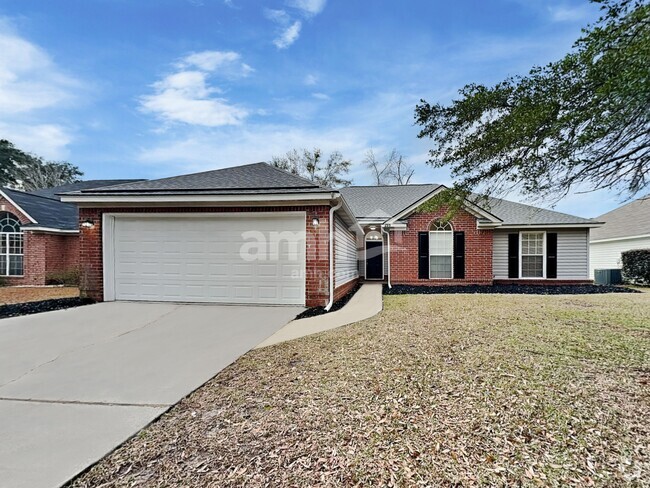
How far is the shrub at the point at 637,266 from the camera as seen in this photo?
15211 millimetres

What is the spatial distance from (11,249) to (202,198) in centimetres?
1162

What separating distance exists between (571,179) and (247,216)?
6637 mm

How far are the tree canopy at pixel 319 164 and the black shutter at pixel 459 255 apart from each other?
18.2 meters

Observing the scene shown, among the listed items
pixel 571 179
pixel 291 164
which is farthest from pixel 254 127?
pixel 571 179

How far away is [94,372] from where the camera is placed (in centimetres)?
402

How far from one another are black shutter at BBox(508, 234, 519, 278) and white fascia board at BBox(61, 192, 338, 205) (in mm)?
10106

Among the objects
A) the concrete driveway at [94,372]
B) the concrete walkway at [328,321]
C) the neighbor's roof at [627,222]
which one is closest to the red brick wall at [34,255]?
the concrete driveway at [94,372]

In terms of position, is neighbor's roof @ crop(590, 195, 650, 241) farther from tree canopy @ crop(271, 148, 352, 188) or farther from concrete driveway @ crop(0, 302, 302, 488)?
concrete driveway @ crop(0, 302, 302, 488)

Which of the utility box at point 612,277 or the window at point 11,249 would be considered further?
the utility box at point 612,277

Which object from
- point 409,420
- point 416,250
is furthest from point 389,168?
point 409,420

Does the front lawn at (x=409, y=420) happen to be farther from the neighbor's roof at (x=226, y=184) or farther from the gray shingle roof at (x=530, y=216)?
the gray shingle roof at (x=530, y=216)

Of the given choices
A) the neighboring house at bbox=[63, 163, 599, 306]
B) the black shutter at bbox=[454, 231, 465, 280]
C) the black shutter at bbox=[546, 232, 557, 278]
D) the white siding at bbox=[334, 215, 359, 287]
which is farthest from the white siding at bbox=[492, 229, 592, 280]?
the neighboring house at bbox=[63, 163, 599, 306]

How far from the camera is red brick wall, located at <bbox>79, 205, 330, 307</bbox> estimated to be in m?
7.97

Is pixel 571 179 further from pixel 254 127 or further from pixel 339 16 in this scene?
pixel 254 127
